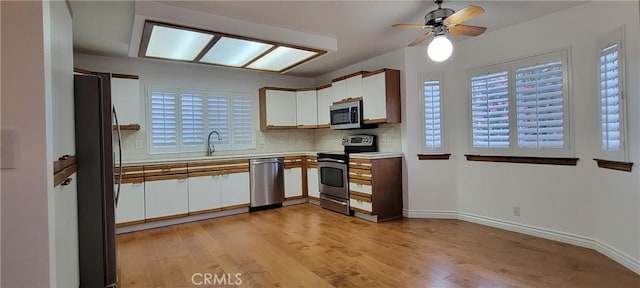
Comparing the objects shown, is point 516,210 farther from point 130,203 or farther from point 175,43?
point 130,203

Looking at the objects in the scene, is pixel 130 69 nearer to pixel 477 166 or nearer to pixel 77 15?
pixel 77 15

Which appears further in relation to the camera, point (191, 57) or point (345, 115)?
point (345, 115)

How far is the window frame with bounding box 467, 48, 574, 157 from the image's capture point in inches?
125

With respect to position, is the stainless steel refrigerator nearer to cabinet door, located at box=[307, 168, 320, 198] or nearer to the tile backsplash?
the tile backsplash

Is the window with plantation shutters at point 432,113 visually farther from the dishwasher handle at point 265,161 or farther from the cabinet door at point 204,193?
the cabinet door at point 204,193

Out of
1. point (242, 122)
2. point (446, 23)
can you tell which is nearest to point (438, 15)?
point (446, 23)

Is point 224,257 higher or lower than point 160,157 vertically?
lower

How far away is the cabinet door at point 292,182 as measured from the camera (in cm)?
525

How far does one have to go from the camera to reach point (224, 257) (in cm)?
303

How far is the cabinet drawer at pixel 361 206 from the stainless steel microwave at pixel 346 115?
1121 mm

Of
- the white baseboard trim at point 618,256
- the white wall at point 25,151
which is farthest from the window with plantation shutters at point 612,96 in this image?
the white wall at point 25,151

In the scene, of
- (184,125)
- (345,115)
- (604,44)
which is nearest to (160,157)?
(184,125)

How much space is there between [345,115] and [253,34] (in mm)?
2065

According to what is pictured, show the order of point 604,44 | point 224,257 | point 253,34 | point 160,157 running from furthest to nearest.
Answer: point 160,157
point 253,34
point 224,257
point 604,44
